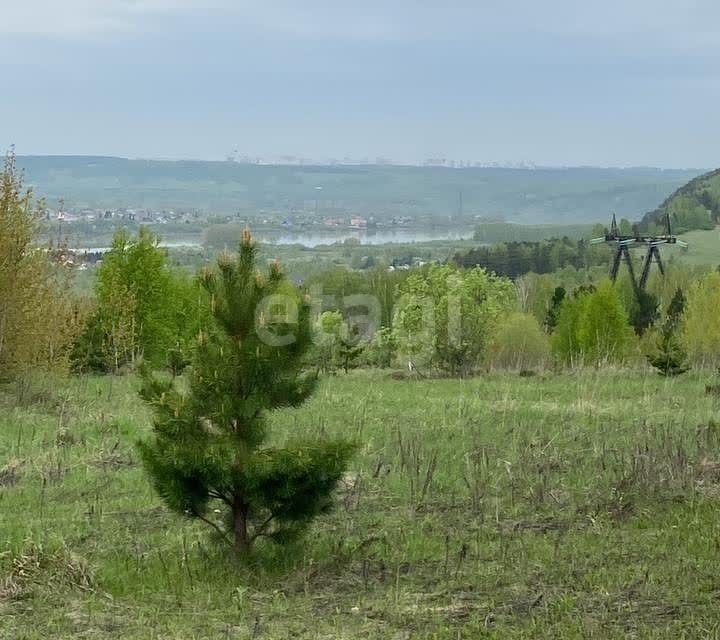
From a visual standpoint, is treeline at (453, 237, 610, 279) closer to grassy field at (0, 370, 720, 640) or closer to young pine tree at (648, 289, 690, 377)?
young pine tree at (648, 289, 690, 377)

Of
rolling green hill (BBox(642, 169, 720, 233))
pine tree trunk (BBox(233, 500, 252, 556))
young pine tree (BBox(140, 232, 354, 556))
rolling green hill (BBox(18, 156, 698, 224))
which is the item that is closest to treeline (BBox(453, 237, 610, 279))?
rolling green hill (BBox(642, 169, 720, 233))

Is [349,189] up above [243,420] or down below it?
above

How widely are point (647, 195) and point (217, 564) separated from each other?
526 feet

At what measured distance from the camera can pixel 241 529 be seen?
8.16 metres

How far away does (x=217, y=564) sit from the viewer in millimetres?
7977

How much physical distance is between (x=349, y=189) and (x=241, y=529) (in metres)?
171

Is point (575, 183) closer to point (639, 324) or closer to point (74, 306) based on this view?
point (639, 324)

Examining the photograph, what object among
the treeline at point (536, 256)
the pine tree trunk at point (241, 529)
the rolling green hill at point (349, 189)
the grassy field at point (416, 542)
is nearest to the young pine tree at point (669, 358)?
the grassy field at point (416, 542)

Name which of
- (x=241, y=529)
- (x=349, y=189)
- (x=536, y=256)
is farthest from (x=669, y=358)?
(x=349, y=189)

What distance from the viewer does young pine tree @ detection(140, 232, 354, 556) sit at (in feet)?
25.6

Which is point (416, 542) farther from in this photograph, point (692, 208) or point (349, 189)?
point (349, 189)

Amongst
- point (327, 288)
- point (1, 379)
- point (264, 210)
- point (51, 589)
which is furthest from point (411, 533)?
point (264, 210)

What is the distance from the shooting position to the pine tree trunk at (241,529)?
812cm

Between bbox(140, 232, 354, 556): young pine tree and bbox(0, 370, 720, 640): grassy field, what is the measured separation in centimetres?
43
